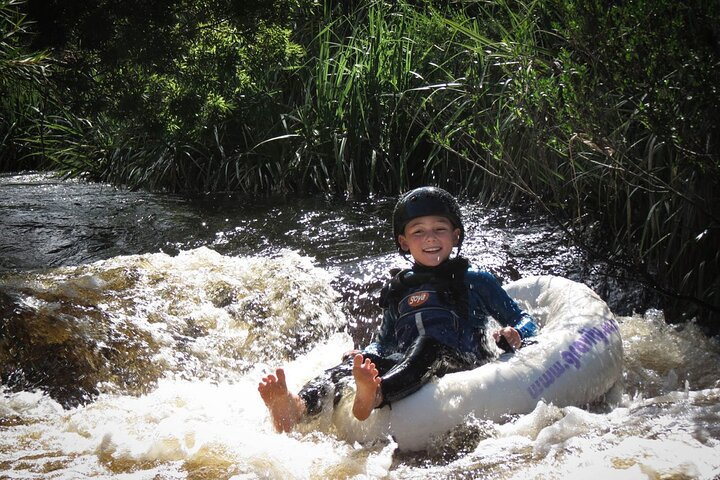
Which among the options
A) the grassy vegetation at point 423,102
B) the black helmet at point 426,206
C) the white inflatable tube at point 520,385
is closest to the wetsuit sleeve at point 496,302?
the white inflatable tube at point 520,385

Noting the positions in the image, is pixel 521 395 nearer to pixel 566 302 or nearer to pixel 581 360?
pixel 581 360

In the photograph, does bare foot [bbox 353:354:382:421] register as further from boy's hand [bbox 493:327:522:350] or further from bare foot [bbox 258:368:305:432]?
boy's hand [bbox 493:327:522:350]

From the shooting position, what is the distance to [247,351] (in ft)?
15.6

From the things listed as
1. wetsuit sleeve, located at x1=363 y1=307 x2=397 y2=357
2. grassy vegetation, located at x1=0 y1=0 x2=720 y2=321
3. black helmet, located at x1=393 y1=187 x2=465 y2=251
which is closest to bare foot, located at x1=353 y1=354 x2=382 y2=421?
wetsuit sleeve, located at x1=363 y1=307 x2=397 y2=357

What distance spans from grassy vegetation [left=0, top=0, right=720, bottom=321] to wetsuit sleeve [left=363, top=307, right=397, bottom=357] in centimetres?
115

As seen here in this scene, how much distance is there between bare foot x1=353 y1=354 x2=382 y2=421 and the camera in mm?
3395

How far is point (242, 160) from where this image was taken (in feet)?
27.8

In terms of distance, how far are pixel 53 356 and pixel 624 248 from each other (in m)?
3.37

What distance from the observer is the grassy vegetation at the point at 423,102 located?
4.33m


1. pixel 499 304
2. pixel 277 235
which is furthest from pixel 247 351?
pixel 277 235

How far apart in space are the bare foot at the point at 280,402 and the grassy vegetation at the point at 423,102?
195cm

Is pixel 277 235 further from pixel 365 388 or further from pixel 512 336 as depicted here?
pixel 365 388

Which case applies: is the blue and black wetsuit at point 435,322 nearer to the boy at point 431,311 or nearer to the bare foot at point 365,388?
the boy at point 431,311

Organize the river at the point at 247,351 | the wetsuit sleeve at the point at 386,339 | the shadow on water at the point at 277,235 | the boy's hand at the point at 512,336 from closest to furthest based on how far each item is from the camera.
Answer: the river at the point at 247,351, the boy's hand at the point at 512,336, the wetsuit sleeve at the point at 386,339, the shadow on water at the point at 277,235
